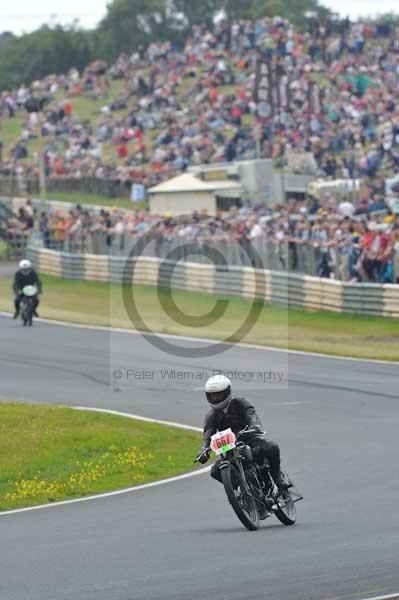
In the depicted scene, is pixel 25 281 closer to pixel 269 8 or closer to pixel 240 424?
pixel 240 424

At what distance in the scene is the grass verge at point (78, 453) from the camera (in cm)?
1409

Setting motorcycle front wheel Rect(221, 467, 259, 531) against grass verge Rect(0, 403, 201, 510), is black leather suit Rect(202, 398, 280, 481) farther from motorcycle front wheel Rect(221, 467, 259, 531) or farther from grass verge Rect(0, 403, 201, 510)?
grass verge Rect(0, 403, 201, 510)

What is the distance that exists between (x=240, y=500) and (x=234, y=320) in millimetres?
19144

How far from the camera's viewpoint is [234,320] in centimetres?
2989

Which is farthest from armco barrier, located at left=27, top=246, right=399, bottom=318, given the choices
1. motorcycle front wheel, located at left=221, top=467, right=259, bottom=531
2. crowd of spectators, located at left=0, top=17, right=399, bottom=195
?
motorcycle front wheel, located at left=221, top=467, right=259, bottom=531

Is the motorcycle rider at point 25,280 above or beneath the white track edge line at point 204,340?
above

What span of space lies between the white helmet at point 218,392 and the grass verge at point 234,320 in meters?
12.6

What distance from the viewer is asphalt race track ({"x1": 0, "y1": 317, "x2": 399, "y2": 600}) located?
28.7 feet

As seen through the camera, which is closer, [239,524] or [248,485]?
[248,485]

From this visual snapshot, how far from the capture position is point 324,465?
47.4 ft

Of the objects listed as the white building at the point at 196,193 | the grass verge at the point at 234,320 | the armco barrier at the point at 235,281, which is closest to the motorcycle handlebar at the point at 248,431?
the grass verge at the point at 234,320

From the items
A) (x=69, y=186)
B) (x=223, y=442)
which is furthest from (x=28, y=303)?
(x=69, y=186)

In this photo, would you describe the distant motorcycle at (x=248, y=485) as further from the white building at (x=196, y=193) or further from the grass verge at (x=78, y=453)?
the white building at (x=196, y=193)

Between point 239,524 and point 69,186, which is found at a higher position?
point 69,186
